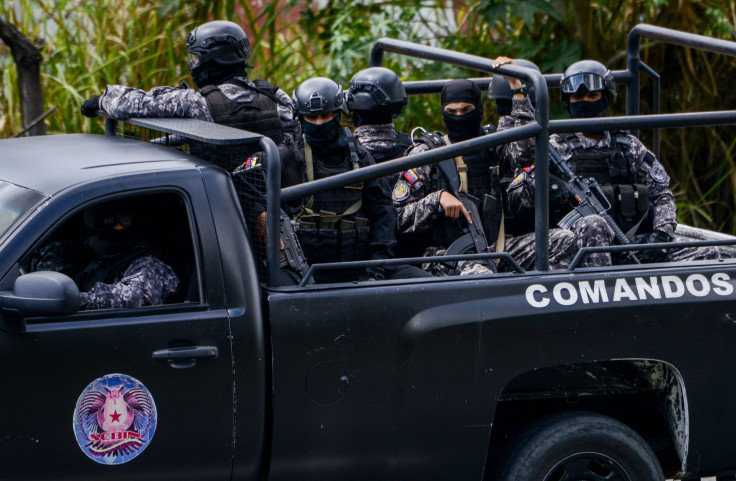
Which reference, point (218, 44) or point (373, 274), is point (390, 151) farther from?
point (373, 274)

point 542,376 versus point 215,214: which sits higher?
point 215,214

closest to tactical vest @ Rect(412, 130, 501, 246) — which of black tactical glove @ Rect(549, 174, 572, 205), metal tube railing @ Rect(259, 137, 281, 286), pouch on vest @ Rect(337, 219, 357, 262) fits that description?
black tactical glove @ Rect(549, 174, 572, 205)

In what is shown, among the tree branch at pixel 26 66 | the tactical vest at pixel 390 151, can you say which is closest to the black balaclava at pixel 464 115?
the tactical vest at pixel 390 151

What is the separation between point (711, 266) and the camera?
4.07m

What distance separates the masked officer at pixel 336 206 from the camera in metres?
4.24

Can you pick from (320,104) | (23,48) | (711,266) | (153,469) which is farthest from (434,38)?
(153,469)

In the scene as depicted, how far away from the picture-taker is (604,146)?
529cm

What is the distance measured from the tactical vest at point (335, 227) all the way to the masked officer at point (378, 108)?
862 mm

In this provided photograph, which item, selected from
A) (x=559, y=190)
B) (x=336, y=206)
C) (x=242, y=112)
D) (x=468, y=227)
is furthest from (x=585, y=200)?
(x=242, y=112)

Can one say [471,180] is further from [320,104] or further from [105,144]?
[105,144]

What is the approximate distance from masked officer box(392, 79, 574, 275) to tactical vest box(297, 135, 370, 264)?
447 millimetres

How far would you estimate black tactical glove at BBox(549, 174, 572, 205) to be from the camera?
195 inches

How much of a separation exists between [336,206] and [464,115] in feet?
3.25

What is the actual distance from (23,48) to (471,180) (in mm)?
2540
